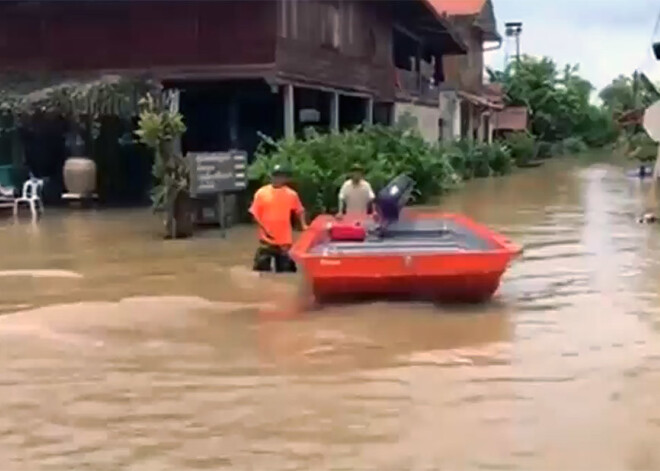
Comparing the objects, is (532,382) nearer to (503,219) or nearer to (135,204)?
(503,219)

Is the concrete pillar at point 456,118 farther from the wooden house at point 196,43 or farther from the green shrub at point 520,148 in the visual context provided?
the wooden house at point 196,43

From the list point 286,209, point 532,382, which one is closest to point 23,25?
point 286,209

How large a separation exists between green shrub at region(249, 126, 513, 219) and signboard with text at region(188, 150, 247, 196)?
1.13 metres

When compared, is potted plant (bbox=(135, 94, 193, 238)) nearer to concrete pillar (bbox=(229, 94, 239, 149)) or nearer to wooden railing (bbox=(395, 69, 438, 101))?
concrete pillar (bbox=(229, 94, 239, 149))

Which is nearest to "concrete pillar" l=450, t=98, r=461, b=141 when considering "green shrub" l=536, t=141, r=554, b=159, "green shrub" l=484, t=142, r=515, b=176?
"green shrub" l=484, t=142, r=515, b=176

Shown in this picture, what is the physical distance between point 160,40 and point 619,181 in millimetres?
17905

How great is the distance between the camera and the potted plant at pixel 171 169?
19.3 meters

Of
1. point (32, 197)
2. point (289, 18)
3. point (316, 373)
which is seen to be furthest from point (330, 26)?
point (316, 373)

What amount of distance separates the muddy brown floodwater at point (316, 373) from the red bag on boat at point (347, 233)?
831mm

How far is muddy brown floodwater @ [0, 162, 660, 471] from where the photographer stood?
740 centimetres

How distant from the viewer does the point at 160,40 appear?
83.3 ft

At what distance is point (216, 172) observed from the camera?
20.0m

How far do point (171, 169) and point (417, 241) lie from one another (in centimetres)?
729

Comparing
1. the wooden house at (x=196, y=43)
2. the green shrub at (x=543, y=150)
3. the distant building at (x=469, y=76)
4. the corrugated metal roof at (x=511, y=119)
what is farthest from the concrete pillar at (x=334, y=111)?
the green shrub at (x=543, y=150)
